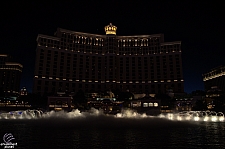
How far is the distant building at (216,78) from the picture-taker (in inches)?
6082

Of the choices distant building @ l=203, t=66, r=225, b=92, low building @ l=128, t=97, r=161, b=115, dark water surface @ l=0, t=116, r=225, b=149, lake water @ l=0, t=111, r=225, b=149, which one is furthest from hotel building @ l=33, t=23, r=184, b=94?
dark water surface @ l=0, t=116, r=225, b=149

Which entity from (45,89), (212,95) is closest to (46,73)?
(45,89)

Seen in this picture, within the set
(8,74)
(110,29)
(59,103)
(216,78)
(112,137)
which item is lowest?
(112,137)

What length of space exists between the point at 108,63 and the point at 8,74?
108278mm

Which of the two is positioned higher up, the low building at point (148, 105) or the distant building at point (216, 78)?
the distant building at point (216, 78)

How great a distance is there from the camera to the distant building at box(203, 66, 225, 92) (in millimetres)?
154488

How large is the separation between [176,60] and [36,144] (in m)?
154

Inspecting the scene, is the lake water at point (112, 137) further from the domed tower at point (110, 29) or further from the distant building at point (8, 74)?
the distant building at point (8, 74)

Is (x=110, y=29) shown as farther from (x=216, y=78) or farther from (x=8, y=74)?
(x=8, y=74)

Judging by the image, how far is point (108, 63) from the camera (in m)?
161

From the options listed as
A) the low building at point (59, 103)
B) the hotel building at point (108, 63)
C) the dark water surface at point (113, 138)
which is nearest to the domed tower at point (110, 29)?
the hotel building at point (108, 63)

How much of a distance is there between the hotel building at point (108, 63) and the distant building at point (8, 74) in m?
68.8

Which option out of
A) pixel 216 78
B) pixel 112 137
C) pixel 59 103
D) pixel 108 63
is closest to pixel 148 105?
pixel 59 103

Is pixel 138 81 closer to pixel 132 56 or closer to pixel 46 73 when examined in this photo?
pixel 132 56
